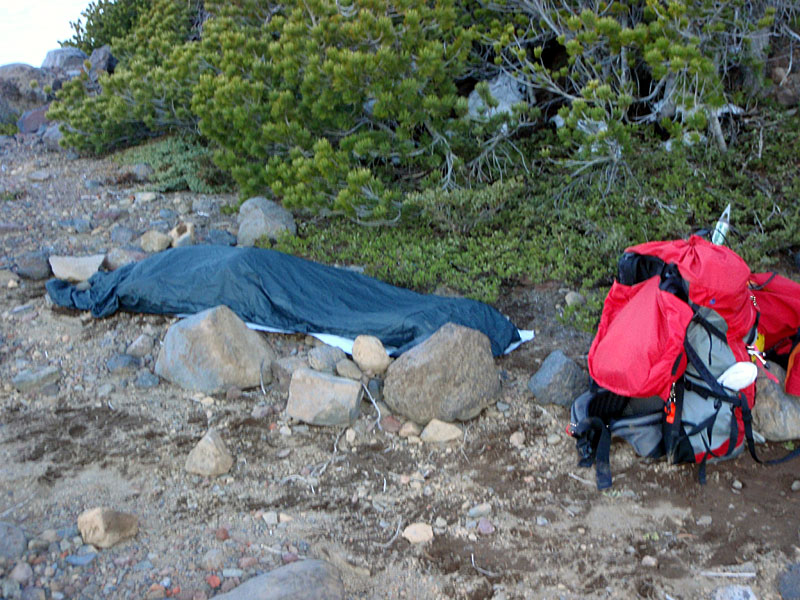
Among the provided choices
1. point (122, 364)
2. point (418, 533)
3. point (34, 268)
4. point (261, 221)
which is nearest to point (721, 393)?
point (418, 533)

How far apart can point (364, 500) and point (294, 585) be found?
0.90m

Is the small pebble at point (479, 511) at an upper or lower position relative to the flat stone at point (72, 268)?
lower

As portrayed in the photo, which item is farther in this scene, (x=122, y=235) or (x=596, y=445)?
(x=122, y=235)

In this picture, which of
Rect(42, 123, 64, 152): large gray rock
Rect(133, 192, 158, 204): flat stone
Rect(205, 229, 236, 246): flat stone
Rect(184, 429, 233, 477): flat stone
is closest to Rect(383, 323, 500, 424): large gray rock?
Rect(184, 429, 233, 477): flat stone

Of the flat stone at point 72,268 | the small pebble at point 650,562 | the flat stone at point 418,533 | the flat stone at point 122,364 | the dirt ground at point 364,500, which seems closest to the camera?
the dirt ground at point 364,500

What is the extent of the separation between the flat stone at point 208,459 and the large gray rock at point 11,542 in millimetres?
795

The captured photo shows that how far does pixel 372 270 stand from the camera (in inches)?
220

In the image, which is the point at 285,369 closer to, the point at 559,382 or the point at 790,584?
the point at 559,382

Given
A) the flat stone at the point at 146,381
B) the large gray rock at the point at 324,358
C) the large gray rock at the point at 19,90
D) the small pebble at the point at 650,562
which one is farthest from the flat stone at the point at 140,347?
the large gray rock at the point at 19,90

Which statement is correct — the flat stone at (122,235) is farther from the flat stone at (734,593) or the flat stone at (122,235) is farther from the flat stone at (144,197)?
the flat stone at (734,593)

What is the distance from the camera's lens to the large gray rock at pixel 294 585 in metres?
2.32

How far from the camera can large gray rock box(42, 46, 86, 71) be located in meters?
14.9

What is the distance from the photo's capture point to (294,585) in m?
2.36

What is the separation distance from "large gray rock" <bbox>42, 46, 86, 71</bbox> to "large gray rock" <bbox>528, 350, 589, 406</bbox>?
1414 centimetres
